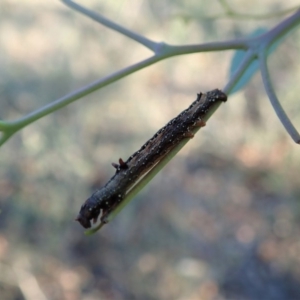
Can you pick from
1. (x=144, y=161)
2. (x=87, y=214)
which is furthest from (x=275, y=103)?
(x=87, y=214)

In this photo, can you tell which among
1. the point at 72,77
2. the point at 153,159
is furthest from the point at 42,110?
the point at 72,77

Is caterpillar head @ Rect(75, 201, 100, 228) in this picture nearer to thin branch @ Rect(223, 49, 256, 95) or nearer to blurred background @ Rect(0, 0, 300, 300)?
thin branch @ Rect(223, 49, 256, 95)

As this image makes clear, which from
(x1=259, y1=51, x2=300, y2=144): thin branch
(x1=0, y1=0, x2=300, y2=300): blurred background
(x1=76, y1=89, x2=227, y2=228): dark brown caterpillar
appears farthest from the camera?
(x1=0, y1=0, x2=300, y2=300): blurred background

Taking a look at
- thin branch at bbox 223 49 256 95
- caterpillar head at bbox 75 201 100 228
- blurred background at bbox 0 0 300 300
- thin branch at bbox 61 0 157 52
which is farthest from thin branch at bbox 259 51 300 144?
blurred background at bbox 0 0 300 300

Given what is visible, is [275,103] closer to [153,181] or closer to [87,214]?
[87,214]

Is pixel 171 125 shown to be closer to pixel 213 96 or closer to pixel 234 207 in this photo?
pixel 213 96

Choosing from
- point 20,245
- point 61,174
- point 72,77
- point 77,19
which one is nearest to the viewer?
point 20,245

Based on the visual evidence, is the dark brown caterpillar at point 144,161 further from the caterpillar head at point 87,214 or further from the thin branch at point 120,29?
the thin branch at point 120,29
